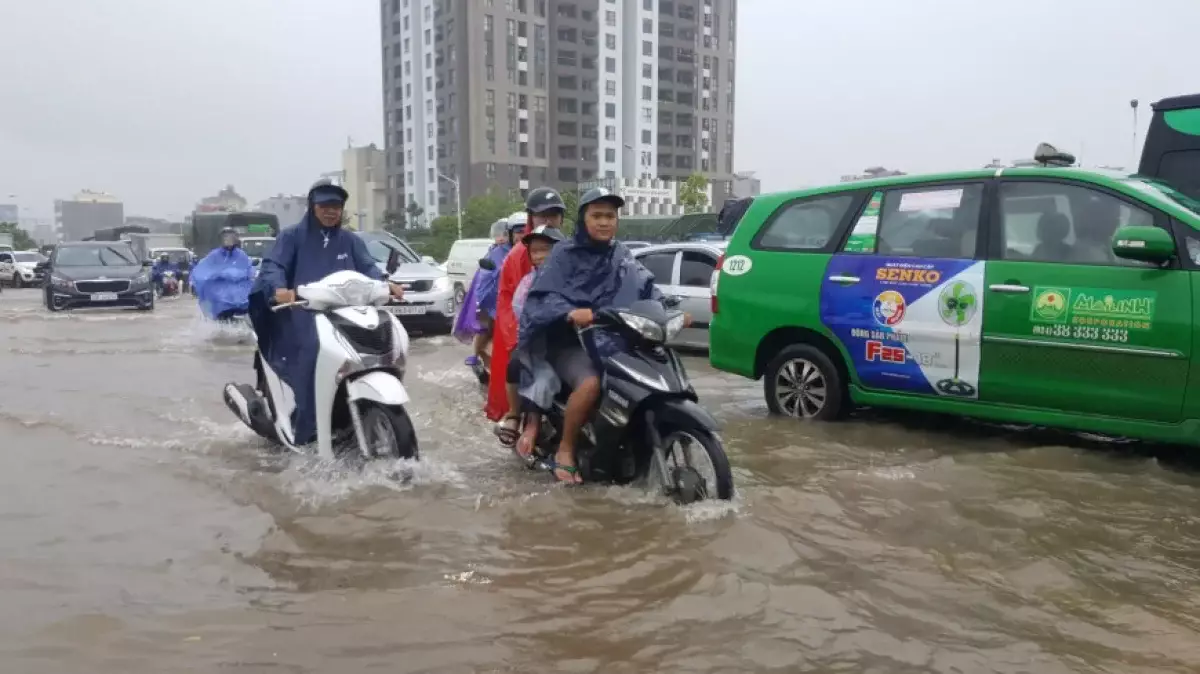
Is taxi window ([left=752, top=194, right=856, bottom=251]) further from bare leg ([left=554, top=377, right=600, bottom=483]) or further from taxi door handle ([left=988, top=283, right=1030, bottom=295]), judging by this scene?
bare leg ([left=554, top=377, right=600, bottom=483])

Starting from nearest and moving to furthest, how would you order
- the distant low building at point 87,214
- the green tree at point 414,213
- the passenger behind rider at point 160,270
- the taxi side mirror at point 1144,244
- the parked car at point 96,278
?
the taxi side mirror at point 1144,244 < the parked car at point 96,278 < the passenger behind rider at point 160,270 < the green tree at point 414,213 < the distant low building at point 87,214

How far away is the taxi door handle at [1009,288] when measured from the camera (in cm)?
571

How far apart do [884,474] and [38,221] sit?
659ft

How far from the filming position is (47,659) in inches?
127

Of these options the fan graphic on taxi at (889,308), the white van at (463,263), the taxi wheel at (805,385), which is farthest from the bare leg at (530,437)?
the white van at (463,263)

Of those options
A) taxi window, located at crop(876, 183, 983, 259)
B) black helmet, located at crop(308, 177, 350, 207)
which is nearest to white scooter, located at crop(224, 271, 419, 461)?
black helmet, located at crop(308, 177, 350, 207)

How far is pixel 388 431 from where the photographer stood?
5207 mm

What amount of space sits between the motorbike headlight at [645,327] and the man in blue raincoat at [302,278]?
1662mm

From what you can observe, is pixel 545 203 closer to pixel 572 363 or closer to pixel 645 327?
pixel 572 363

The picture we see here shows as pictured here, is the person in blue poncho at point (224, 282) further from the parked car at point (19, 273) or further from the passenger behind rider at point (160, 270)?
the parked car at point (19, 273)

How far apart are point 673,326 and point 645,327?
18cm

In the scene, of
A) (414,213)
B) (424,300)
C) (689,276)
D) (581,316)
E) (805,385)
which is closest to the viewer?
(581,316)

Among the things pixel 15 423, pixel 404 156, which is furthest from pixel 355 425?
pixel 404 156

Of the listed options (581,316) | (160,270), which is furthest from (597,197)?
(160,270)
